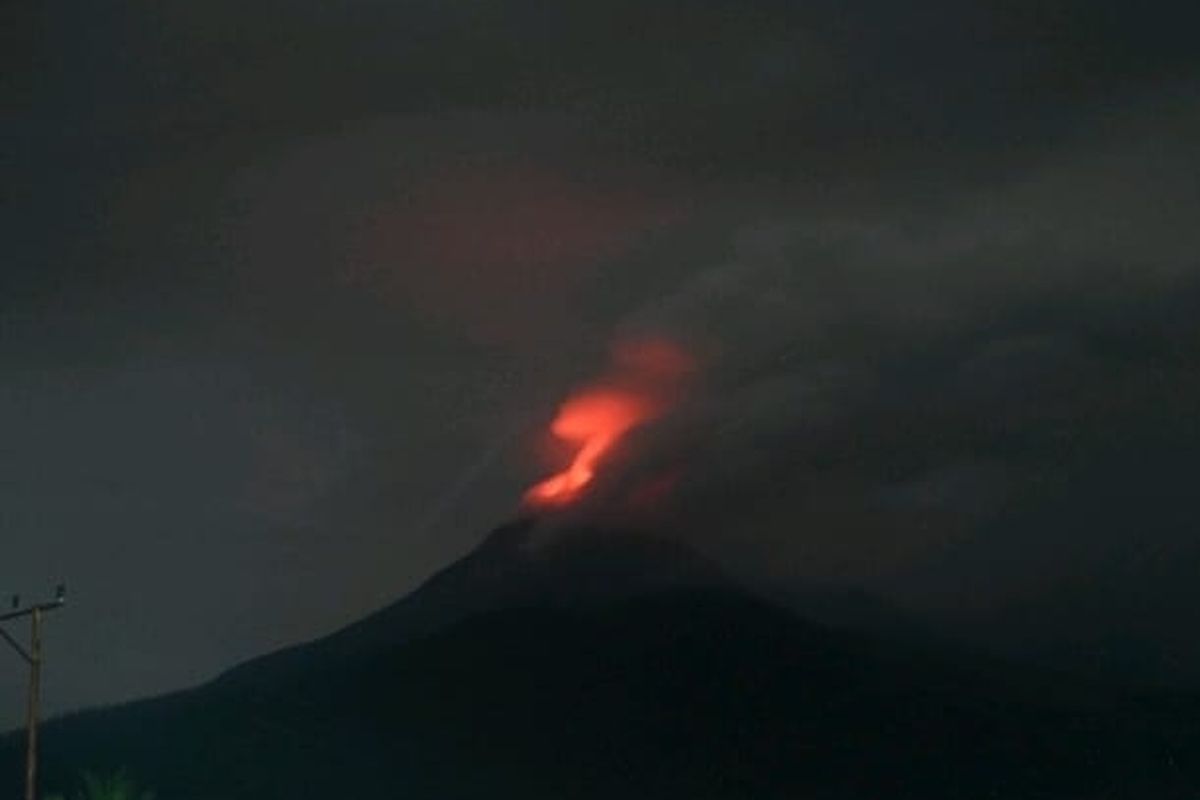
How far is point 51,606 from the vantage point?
49844 millimetres

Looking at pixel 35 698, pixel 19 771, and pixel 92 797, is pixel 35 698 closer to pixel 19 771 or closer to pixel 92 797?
pixel 92 797

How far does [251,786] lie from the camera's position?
198 meters

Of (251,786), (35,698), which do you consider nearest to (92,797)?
(35,698)

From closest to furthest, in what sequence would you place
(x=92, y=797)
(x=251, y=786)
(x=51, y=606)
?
1. (x=51, y=606)
2. (x=92, y=797)
3. (x=251, y=786)

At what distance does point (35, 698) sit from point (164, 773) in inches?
5986

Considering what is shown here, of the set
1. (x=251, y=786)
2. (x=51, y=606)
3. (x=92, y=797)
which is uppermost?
(x=251, y=786)

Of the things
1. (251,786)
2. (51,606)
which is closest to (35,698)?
(51,606)

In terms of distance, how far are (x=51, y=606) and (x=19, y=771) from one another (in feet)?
521

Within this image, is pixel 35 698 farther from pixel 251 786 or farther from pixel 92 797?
pixel 251 786

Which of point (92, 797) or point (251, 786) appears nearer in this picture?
point (92, 797)

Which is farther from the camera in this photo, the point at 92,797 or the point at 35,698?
the point at 92,797

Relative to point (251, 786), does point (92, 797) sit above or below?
below

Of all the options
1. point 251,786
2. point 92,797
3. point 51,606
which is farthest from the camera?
point 251,786

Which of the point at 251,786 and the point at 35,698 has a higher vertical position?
the point at 251,786
